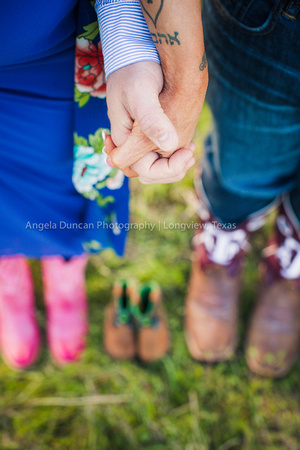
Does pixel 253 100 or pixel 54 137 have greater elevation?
pixel 253 100

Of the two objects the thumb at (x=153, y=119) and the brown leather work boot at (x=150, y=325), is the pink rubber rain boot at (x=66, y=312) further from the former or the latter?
the thumb at (x=153, y=119)

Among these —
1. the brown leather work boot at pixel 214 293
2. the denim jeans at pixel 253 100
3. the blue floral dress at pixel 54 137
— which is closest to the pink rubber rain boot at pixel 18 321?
the blue floral dress at pixel 54 137

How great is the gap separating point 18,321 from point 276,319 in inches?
36.4

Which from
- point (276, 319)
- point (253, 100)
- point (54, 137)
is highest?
point (253, 100)

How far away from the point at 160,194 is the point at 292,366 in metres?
0.90

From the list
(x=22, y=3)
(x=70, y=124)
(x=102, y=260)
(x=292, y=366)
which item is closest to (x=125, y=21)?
(x=22, y=3)

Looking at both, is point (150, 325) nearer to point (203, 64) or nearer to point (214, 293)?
point (214, 293)

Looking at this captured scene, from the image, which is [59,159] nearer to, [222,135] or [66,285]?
[222,135]

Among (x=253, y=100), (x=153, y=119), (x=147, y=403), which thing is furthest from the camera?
(x=147, y=403)

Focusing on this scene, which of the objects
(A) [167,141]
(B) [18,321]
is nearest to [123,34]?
(A) [167,141]

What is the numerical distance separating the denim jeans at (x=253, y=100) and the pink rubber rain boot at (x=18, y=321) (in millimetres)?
734

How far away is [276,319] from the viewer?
1291 mm

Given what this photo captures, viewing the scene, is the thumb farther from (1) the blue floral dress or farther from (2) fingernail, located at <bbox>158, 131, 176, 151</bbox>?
(1) the blue floral dress

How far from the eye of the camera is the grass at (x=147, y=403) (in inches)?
46.3
